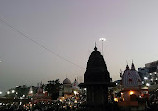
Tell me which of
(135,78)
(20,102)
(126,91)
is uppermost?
(135,78)

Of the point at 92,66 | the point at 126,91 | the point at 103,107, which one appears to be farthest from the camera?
the point at 126,91

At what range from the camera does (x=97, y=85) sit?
24.9m

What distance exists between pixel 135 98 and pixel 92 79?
1230 centimetres

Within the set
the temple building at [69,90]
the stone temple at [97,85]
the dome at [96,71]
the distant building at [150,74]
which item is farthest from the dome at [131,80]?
the distant building at [150,74]

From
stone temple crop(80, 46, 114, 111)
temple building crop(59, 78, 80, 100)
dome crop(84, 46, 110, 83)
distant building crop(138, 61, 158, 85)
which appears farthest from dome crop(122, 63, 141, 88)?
distant building crop(138, 61, 158, 85)

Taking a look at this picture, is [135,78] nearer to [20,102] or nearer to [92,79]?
[92,79]

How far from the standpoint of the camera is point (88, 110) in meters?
24.6

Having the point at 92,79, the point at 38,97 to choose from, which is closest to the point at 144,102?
the point at 92,79

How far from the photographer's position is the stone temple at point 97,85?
960 inches

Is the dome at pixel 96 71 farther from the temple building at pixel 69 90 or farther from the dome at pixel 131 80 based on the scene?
the temple building at pixel 69 90

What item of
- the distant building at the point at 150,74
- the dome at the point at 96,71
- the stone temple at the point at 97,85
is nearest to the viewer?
the stone temple at the point at 97,85

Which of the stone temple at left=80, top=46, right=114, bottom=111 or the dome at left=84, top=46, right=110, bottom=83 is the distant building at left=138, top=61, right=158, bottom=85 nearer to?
the dome at left=84, top=46, right=110, bottom=83

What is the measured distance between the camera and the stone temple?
24375 millimetres

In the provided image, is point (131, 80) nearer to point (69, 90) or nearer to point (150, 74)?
point (69, 90)
